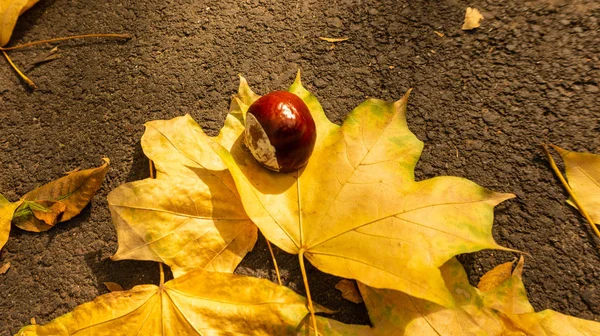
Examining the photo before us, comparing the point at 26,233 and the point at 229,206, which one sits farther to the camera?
the point at 26,233

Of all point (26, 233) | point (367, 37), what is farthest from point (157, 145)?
point (367, 37)

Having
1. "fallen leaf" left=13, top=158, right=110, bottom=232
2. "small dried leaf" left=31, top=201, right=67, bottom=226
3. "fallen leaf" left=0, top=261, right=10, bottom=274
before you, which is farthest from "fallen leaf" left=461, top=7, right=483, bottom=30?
"fallen leaf" left=0, top=261, right=10, bottom=274

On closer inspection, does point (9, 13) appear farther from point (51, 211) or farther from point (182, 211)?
point (182, 211)

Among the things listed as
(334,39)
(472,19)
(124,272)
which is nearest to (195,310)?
(124,272)

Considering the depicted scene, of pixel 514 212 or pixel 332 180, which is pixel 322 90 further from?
pixel 514 212

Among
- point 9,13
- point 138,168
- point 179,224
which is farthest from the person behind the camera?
point 9,13

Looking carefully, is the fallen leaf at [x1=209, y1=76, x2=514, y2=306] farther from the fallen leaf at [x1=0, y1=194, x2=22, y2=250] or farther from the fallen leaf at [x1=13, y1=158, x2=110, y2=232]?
the fallen leaf at [x1=0, y1=194, x2=22, y2=250]

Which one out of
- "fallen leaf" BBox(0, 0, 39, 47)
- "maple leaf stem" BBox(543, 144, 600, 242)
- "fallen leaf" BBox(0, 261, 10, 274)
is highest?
"maple leaf stem" BBox(543, 144, 600, 242)
